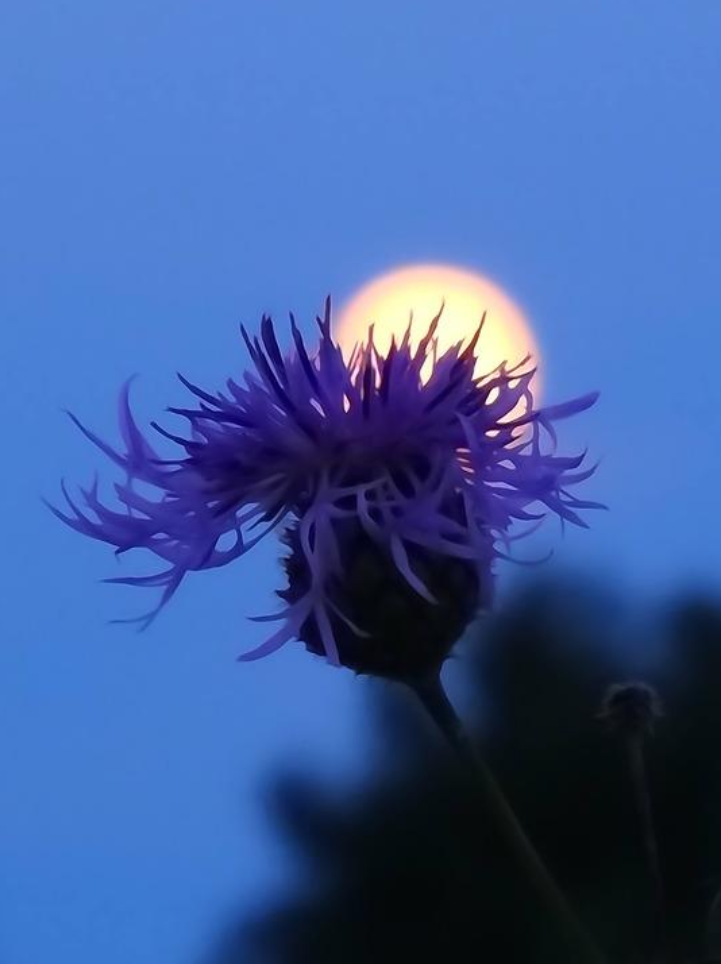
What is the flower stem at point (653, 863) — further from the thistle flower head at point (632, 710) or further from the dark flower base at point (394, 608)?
the dark flower base at point (394, 608)

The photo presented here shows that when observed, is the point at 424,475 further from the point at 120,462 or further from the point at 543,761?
the point at 543,761

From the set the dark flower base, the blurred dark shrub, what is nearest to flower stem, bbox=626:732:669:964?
the dark flower base

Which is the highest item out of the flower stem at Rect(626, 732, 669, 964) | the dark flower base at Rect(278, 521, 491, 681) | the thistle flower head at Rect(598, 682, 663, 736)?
the dark flower base at Rect(278, 521, 491, 681)

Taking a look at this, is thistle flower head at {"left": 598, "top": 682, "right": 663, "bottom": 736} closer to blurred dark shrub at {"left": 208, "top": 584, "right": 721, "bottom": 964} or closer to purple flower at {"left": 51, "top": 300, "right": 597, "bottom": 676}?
purple flower at {"left": 51, "top": 300, "right": 597, "bottom": 676}

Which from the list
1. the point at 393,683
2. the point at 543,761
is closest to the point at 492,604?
the point at 393,683

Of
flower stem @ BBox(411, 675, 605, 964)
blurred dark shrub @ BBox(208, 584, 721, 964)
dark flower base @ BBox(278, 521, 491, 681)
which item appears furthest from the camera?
blurred dark shrub @ BBox(208, 584, 721, 964)

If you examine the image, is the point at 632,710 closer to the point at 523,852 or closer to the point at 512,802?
the point at 523,852

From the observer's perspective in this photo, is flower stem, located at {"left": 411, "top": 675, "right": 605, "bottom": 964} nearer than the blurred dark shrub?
Yes
